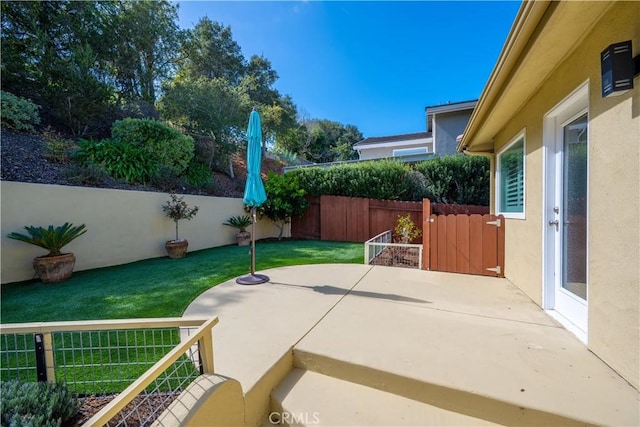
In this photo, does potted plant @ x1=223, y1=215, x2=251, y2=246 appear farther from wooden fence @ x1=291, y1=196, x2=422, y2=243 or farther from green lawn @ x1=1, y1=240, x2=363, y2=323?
wooden fence @ x1=291, y1=196, x2=422, y2=243

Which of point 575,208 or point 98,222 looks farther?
point 98,222

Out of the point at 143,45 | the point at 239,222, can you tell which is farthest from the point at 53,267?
the point at 143,45

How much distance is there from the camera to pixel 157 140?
915cm

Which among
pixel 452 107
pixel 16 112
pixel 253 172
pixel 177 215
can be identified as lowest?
pixel 177 215

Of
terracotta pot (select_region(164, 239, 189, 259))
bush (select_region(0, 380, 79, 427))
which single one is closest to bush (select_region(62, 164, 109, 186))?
terracotta pot (select_region(164, 239, 189, 259))

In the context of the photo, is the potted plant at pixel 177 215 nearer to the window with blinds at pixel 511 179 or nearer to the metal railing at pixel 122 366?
the metal railing at pixel 122 366

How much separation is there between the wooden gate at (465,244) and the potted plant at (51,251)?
21.7 feet

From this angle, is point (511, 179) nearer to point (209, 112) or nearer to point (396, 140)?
point (209, 112)

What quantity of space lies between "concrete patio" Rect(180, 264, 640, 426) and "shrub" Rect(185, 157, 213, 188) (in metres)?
7.95

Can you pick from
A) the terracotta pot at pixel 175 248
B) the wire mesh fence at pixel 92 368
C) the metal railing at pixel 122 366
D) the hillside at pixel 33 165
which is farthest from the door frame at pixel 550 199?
the hillside at pixel 33 165

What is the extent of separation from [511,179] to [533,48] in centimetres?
284

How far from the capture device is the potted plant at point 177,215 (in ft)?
22.0

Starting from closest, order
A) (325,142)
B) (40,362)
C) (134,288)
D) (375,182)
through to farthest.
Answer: (40,362) → (134,288) → (375,182) → (325,142)

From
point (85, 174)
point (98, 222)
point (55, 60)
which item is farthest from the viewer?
point (55, 60)
